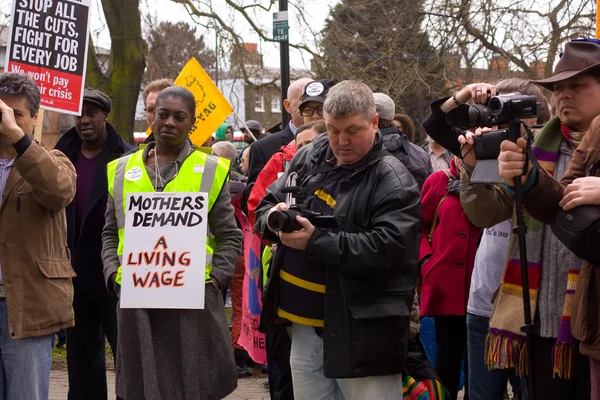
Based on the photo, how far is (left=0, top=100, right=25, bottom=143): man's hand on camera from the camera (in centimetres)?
435

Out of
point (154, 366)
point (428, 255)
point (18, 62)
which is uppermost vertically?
point (18, 62)

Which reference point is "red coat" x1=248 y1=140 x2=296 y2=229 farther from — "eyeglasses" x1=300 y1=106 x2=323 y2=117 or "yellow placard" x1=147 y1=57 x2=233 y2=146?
"yellow placard" x1=147 y1=57 x2=233 y2=146

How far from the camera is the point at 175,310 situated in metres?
4.68

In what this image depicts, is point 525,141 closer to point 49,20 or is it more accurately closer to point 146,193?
point 146,193

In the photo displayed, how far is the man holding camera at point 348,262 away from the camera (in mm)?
3871

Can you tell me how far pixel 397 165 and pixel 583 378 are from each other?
4.06 ft

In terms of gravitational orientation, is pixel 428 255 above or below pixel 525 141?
below

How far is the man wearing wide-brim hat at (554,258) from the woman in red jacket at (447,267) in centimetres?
159

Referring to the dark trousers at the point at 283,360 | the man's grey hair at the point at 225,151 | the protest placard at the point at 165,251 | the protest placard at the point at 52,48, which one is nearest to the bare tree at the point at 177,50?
the man's grey hair at the point at 225,151

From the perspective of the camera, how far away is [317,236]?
152 inches

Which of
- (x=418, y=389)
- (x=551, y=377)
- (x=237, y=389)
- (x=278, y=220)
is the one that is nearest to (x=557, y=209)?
(x=551, y=377)

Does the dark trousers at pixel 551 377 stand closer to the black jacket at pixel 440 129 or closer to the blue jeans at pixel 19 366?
the black jacket at pixel 440 129

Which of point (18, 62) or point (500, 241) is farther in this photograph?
point (18, 62)

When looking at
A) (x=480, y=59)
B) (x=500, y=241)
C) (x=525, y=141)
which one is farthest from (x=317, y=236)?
(x=480, y=59)
